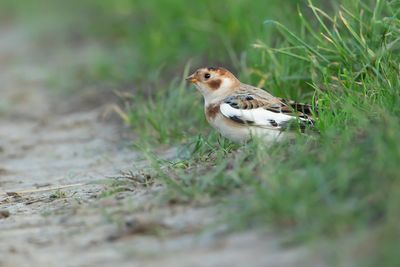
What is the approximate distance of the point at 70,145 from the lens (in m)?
7.68

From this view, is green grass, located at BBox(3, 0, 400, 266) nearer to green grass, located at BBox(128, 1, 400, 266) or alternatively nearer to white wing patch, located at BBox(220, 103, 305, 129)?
green grass, located at BBox(128, 1, 400, 266)

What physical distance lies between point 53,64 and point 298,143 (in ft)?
24.5

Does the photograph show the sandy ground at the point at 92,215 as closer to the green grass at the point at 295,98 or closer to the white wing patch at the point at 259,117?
the green grass at the point at 295,98

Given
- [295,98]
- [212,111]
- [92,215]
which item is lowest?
[295,98]

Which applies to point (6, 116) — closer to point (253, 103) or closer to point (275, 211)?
point (253, 103)

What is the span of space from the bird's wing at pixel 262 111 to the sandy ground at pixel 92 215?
74 cm

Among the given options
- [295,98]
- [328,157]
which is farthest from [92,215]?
[295,98]

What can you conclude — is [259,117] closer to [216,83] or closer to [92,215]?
[216,83]

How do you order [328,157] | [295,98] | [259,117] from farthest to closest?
1. [295,98]
2. [259,117]
3. [328,157]

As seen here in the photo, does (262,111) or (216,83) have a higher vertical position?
(216,83)

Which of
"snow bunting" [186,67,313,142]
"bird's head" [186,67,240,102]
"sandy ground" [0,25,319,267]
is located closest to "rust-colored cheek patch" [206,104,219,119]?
"snow bunting" [186,67,313,142]

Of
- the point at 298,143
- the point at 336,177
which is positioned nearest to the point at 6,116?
the point at 298,143

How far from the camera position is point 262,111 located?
5.41 metres

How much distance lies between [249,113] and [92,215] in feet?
4.09
